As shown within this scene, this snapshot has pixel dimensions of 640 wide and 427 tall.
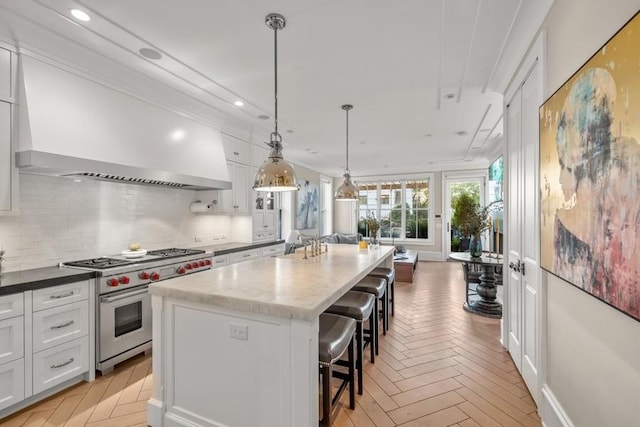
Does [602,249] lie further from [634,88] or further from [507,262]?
[507,262]

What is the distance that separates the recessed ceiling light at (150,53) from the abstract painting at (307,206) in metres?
4.59

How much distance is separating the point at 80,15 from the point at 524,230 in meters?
3.46

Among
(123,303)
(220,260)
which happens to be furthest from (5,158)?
(220,260)

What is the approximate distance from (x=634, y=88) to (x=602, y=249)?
0.57 m

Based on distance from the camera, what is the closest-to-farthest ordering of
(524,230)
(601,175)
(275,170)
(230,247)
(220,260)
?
(601,175) → (275,170) → (524,230) → (220,260) → (230,247)

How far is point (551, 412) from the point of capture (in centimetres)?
172

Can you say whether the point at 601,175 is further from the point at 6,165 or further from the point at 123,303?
the point at 6,165

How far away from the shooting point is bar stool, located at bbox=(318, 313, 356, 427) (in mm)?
1617

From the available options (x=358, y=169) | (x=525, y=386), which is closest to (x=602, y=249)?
(x=525, y=386)

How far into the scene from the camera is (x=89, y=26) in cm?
203

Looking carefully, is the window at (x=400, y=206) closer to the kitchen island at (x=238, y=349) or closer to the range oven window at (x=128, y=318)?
the range oven window at (x=128, y=318)

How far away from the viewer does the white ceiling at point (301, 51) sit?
190 centimetres

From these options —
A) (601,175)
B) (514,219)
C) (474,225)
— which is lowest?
(474,225)

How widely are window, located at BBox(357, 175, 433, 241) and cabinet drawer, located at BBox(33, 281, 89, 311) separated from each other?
7.22 meters
